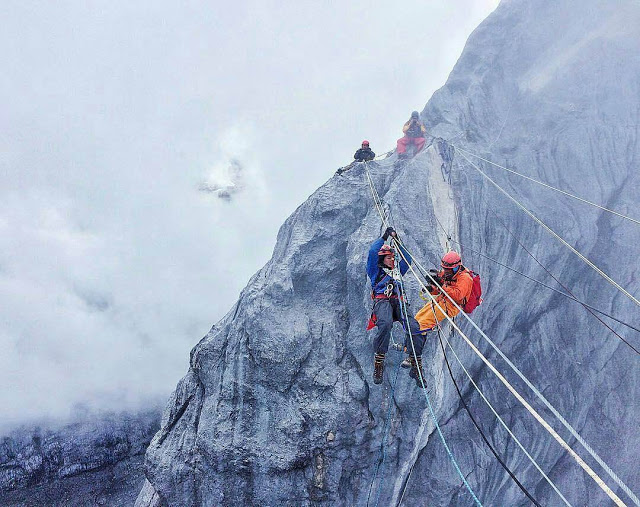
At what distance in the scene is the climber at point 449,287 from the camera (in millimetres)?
7215

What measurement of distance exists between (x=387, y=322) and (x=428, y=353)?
1.93m

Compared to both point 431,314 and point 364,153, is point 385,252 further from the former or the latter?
point 364,153

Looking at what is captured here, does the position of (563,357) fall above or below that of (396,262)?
below

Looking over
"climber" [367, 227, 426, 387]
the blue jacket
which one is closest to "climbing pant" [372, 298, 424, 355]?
"climber" [367, 227, 426, 387]

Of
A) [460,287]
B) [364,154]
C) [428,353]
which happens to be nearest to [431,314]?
[460,287]

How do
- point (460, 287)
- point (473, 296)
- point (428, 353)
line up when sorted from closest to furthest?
point (460, 287), point (473, 296), point (428, 353)

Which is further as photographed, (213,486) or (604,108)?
(604,108)

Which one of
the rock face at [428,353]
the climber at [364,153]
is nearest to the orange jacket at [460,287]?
the rock face at [428,353]

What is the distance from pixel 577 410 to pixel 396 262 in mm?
7142

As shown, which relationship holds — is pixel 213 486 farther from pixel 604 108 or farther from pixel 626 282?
pixel 604 108

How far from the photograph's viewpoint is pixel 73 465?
1596 inches

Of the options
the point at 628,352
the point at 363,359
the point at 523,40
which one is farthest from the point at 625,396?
the point at 523,40

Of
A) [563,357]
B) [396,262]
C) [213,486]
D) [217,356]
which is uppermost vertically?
[217,356]

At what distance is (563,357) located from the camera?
36.7 ft
